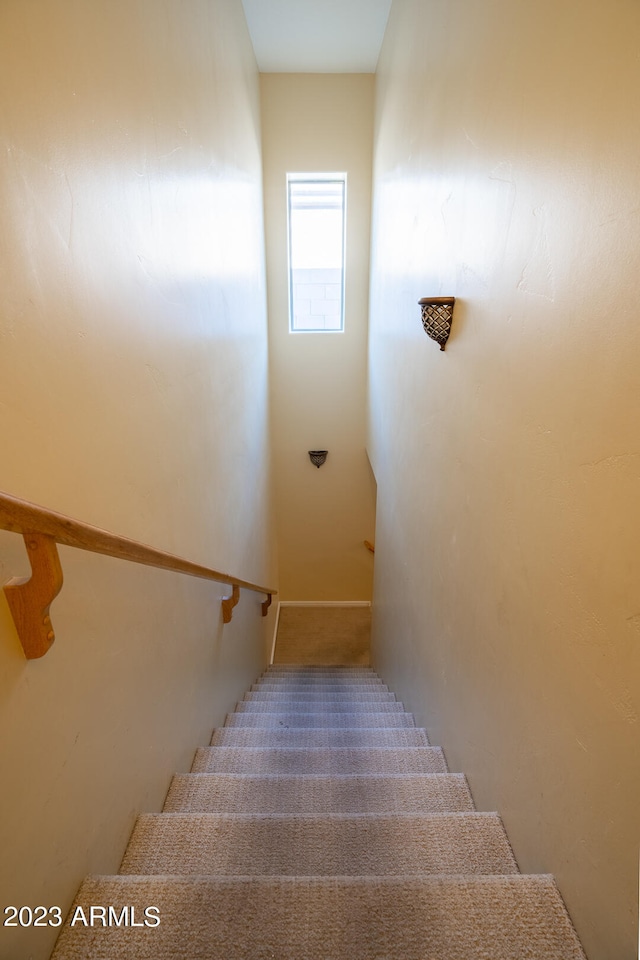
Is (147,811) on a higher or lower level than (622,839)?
lower

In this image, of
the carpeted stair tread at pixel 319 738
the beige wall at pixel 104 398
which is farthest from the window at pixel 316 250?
the carpeted stair tread at pixel 319 738

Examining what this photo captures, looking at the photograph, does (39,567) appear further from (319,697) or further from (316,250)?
(316,250)

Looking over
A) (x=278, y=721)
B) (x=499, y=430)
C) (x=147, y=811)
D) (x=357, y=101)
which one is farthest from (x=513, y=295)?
(x=357, y=101)

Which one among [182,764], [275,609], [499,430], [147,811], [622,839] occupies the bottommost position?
[275,609]

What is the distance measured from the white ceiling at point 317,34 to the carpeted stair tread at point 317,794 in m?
4.43

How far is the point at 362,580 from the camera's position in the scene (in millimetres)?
5730

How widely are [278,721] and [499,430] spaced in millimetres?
1816

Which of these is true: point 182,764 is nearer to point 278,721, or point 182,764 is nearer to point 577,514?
point 278,721

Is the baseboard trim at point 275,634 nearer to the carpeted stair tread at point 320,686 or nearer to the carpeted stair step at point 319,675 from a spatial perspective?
the carpeted stair step at point 319,675

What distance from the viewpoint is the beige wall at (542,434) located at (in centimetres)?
78

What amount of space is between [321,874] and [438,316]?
169 cm

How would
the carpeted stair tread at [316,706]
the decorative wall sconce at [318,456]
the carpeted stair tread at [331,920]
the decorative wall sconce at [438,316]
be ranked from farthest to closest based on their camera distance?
the decorative wall sconce at [318,456] < the carpeted stair tread at [316,706] < the decorative wall sconce at [438,316] < the carpeted stair tread at [331,920]

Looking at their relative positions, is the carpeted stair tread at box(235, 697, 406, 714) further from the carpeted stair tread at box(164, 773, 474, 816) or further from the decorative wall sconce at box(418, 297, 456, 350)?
the decorative wall sconce at box(418, 297, 456, 350)

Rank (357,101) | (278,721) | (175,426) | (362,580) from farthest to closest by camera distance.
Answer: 1. (362,580)
2. (357,101)
3. (278,721)
4. (175,426)
